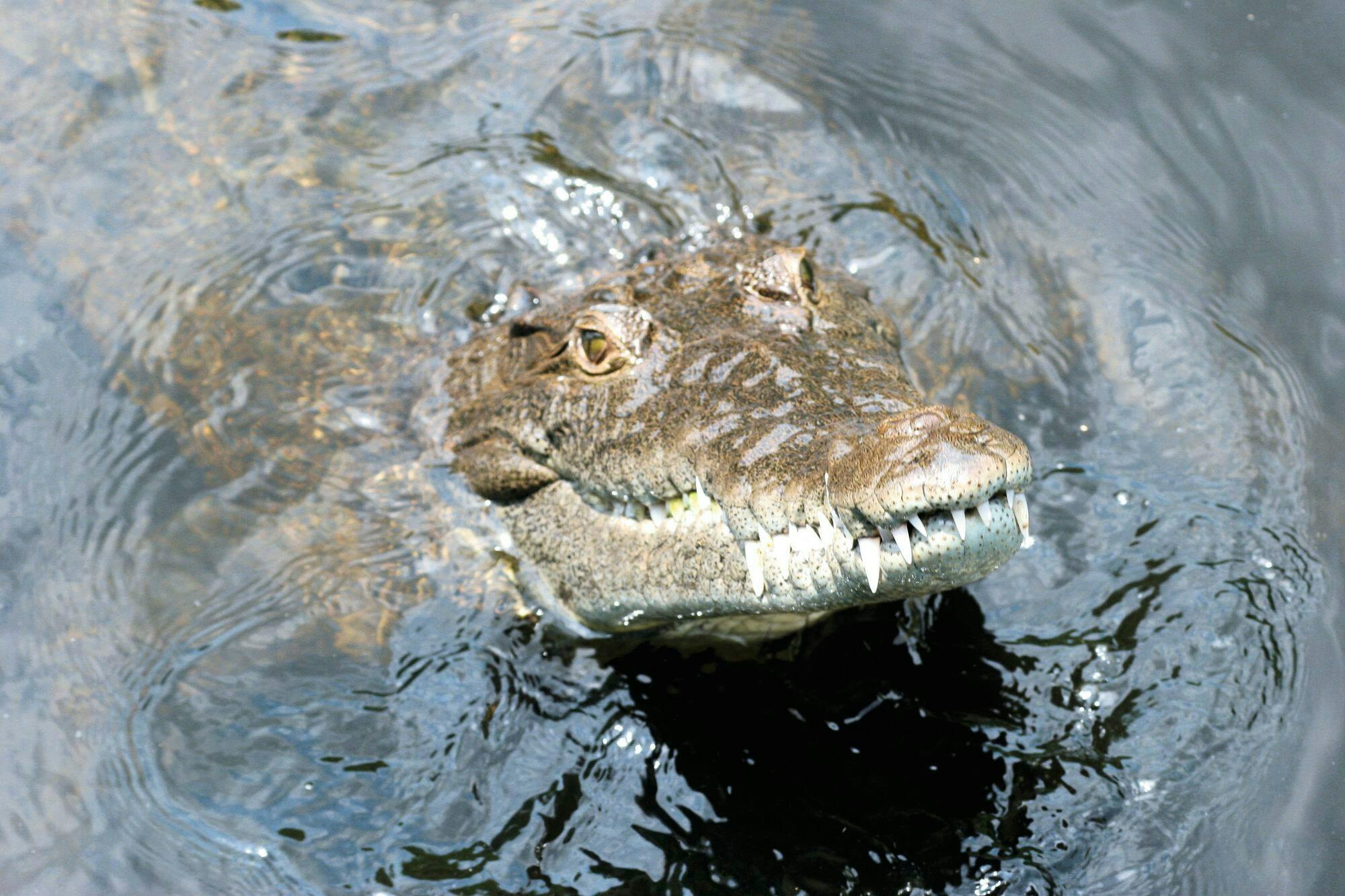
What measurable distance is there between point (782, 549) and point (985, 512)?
0.68 m

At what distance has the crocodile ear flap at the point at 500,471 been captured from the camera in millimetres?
4734

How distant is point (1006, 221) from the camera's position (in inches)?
234

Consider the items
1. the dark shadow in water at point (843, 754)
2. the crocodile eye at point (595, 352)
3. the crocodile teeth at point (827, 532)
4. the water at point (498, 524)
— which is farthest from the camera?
the crocodile eye at point (595, 352)

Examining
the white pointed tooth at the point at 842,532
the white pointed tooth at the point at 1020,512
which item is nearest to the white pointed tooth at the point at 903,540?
the white pointed tooth at the point at 842,532

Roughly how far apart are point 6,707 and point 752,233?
3.76 metres

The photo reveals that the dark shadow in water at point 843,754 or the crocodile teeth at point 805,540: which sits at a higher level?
the crocodile teeth at point 805,540

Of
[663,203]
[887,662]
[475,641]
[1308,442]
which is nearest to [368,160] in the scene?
[663,203]

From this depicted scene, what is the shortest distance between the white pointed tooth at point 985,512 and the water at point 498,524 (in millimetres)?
1375

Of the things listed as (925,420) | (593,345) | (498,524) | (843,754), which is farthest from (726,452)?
(498,524)

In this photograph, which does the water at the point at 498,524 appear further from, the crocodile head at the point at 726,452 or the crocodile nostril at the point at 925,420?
the crocodile nostril at the point at 925,420

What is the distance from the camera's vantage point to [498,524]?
4.93 metres

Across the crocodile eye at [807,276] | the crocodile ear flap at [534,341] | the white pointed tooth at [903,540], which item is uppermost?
the white pointed tooth at [903,540]

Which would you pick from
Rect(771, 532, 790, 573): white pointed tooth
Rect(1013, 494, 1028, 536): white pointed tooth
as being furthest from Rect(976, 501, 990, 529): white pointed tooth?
Rect(771, 532, 790, 573): white pointed tooth

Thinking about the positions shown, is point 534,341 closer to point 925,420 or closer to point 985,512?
point 925,420
